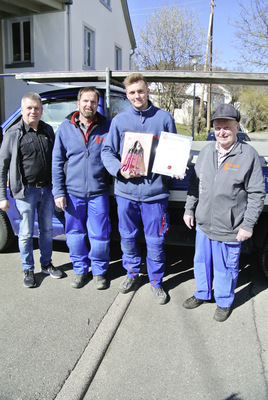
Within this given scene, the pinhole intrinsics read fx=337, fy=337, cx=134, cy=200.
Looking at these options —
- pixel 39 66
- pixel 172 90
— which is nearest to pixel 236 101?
pixel 172 90

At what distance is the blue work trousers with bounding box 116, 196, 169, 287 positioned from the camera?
3.02 meters

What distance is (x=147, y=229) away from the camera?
10.2 feet

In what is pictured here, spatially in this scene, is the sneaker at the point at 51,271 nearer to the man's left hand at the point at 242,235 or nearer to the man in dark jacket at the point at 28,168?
the man in dark jacket at the point at 28,168

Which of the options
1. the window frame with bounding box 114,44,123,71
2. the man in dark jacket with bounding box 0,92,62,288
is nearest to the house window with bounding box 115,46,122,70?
the window frame with bounding box 114,44,123,71

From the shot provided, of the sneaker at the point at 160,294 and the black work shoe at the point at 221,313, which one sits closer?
the black work shoe at the point at 221,313

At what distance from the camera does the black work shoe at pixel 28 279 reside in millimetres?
3421

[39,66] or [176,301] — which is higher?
[39,66]

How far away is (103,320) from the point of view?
9.43 ft

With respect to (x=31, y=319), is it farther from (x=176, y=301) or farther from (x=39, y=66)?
(x=39, y=66)

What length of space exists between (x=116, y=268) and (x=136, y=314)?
0.96 metres

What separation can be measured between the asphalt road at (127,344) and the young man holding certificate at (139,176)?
0.40m

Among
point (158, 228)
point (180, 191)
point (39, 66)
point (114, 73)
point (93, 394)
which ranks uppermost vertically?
point (39, 66)

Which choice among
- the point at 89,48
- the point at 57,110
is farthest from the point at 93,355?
the point at 89,48

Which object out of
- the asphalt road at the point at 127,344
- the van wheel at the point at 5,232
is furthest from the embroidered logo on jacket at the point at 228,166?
the van wheel at the point at 5,232
